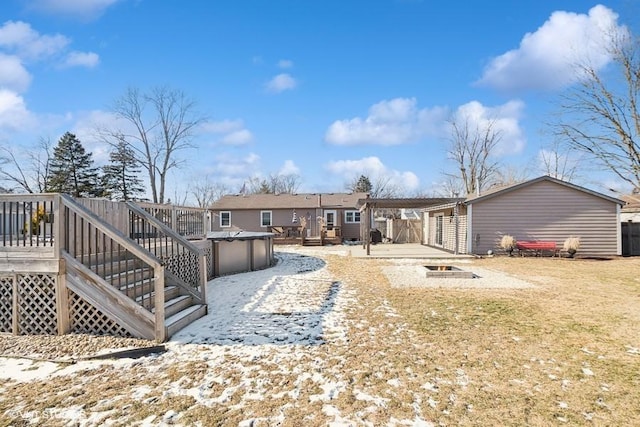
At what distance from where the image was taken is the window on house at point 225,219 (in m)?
24.1

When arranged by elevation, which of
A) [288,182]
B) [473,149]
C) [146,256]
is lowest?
[146,256]

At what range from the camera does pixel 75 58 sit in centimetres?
1278

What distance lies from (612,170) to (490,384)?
17.8 meters

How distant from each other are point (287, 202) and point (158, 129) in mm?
13251

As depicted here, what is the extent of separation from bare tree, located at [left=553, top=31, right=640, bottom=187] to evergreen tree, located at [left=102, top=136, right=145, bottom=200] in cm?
3449

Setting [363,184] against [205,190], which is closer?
[363,184]

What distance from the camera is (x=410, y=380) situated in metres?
3.22

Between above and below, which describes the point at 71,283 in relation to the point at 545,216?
below

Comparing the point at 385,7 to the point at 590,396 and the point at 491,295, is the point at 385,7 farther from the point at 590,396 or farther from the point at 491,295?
the point at 590,396

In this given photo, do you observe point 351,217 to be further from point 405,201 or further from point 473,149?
point 473,149

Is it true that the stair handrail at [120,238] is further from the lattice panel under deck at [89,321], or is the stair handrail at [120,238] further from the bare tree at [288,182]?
the bare tree at [288,182]

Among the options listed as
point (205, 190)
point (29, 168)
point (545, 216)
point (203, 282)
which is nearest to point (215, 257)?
point (203, 282)

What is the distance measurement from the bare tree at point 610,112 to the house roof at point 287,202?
13027mm

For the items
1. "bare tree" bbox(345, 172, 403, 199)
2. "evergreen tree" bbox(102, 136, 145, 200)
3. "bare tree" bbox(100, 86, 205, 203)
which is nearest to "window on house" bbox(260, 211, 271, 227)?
"bare tree" bbox(100, 86, 205, 203)
